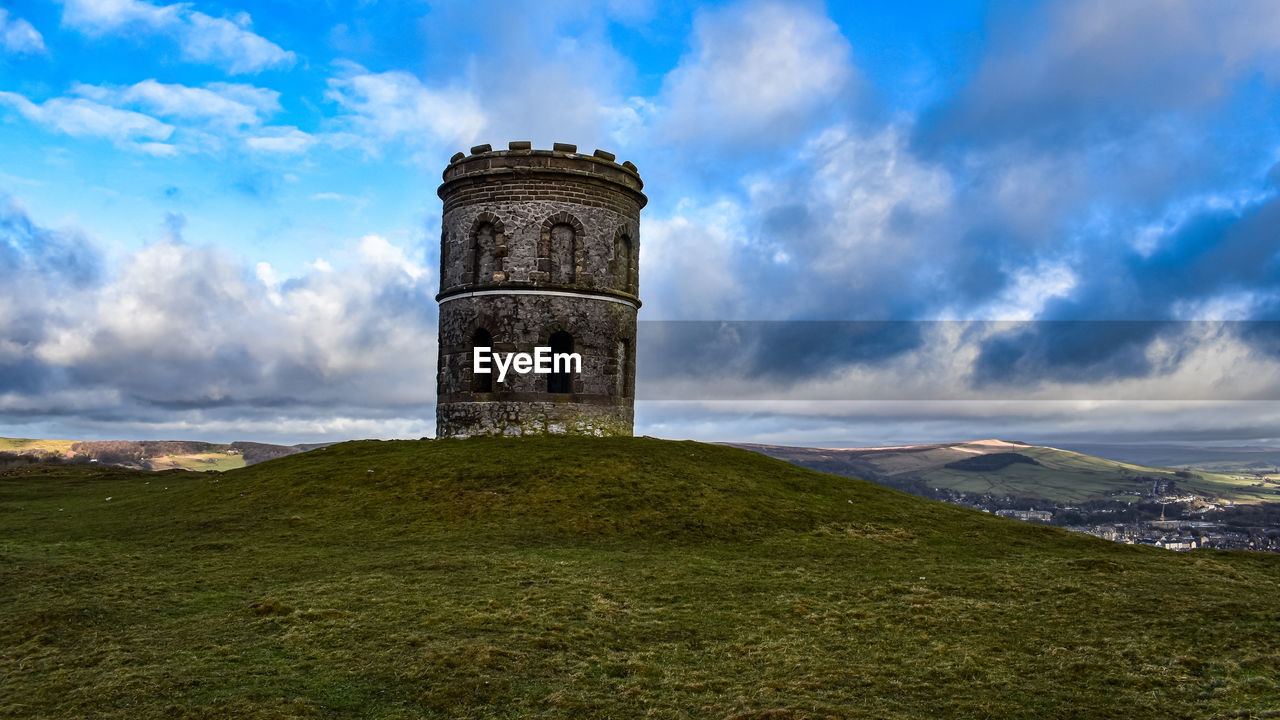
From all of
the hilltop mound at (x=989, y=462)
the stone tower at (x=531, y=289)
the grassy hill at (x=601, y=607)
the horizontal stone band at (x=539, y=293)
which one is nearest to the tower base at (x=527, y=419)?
the stone tower at (x=531, y=289)

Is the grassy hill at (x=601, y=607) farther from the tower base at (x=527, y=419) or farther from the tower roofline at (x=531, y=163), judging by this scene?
the tower roofline at (x=531, y=163)

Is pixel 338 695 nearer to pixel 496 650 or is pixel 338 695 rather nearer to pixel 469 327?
pixel 496 650

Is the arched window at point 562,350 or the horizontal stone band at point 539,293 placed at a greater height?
the horizontal stone band at point 539,293

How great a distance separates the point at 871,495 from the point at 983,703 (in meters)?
13.9

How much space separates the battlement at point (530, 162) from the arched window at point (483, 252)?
177cm

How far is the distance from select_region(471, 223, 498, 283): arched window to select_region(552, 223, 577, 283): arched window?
1.93 m

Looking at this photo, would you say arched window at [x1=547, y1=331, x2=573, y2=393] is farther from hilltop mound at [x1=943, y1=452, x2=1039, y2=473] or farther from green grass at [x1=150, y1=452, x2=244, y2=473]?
hilltop mound at [x1=943, y1=452, x2=1039, y2=473]

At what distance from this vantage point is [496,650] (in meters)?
8.46

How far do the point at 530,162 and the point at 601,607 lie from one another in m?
19.0

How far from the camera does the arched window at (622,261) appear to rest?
2769cm

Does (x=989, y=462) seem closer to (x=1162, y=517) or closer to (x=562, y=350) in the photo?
(x=1162, y=517)

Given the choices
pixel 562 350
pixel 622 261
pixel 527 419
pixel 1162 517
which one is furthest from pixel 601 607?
pixel 1162 517

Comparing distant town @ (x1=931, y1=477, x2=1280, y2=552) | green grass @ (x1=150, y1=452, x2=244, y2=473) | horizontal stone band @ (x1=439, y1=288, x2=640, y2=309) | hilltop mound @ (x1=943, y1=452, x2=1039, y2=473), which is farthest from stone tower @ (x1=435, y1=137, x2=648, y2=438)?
hilltop mound @ (x1=943, y1=452, x2=1039, y2=473)

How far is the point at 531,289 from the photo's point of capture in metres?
26.0
